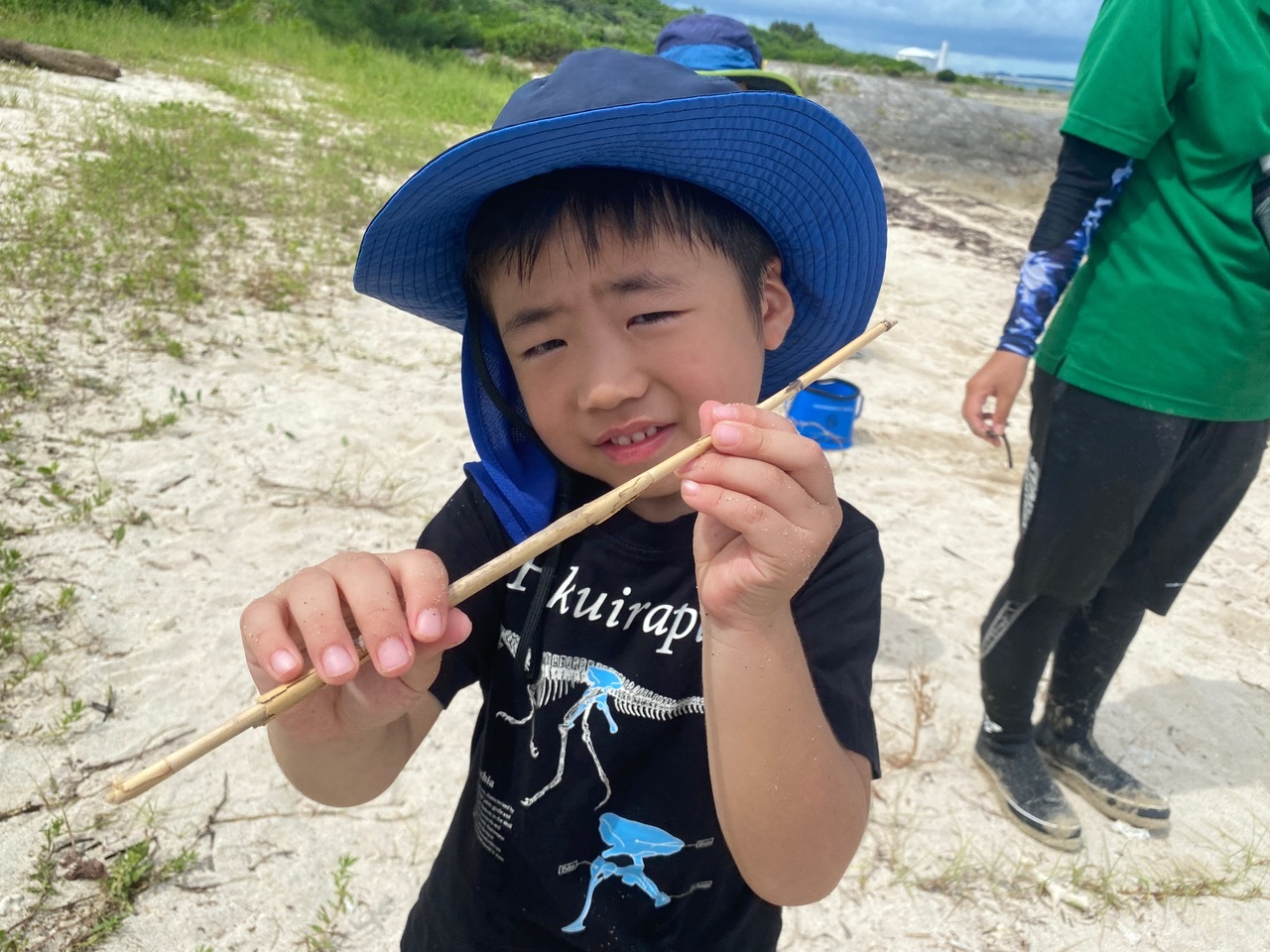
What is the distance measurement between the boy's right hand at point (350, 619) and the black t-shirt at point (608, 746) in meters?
0.36

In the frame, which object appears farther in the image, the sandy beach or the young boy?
the sandy beach

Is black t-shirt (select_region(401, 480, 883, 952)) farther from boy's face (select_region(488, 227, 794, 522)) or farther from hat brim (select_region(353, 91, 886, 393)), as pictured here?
A: hat brim (select_region(353, 91, 886, 393))

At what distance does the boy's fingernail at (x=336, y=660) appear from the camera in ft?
2.52

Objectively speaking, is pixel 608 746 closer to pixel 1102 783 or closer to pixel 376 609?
pixel 376 609

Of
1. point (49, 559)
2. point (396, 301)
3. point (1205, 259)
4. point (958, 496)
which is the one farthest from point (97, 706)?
point (958, 496)

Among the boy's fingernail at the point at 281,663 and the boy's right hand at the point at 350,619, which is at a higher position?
the boy's right hand at the point at 350,619

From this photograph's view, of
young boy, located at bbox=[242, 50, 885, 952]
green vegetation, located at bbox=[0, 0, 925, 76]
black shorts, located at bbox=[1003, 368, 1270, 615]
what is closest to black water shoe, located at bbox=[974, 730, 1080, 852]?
black shorts, located at bbox=[1003, 368, 1270, 615]

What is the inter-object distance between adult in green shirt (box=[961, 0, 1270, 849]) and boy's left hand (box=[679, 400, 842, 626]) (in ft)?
4.56

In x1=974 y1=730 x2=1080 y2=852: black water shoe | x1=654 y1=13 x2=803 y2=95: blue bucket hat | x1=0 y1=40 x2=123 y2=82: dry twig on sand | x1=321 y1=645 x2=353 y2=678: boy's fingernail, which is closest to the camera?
x1=321 y1=645 x2=353 y2=678: boy's fingernail

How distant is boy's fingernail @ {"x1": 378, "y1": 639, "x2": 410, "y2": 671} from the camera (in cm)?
78

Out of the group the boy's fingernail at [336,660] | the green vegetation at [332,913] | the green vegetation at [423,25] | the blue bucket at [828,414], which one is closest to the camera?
the boy's fingernail at [336,660]

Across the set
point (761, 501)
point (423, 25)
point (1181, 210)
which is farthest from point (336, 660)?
point (423, 25)

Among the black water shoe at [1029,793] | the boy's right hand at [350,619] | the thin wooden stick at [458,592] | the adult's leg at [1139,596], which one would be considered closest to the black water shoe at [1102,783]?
the adult's leg at [1139,596]

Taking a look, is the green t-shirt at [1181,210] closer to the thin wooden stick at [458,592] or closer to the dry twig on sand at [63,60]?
the thin wooden stick at [458,592]
